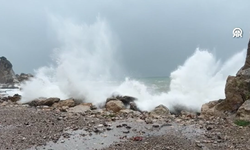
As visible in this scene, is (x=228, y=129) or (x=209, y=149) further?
(x=228, y=129)

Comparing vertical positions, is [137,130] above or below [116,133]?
above

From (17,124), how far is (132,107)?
746 centimetres

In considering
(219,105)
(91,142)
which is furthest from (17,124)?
(219,105)

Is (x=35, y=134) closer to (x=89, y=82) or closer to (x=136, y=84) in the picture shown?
(x=89, y=82)

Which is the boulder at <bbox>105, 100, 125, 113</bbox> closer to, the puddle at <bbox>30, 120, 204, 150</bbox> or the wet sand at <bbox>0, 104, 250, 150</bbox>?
the wet sand at <bbox>0, 104, 250, 150</bbox>

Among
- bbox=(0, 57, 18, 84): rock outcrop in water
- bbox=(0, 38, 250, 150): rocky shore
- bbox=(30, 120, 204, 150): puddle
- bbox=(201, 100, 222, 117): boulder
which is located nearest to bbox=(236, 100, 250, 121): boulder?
bbox=(0, 38, 250, 150): rocky shore

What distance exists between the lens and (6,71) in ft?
241

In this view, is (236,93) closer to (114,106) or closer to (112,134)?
(112,134)

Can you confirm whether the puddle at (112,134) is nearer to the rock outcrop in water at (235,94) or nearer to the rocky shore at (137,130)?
the rocky shore at (137,130)

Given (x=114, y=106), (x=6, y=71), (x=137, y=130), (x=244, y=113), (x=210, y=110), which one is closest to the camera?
(x=137, y=130)

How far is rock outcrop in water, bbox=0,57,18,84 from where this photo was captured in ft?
235

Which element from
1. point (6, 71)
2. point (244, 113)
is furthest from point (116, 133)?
point (6, 71)

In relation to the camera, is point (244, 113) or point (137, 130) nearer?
point (137, 130)

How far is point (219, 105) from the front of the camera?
40.1 ft
